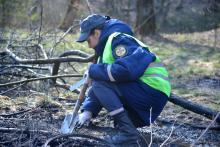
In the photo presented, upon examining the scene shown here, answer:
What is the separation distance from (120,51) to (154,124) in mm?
1441

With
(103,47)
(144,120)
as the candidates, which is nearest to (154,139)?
(144,120)

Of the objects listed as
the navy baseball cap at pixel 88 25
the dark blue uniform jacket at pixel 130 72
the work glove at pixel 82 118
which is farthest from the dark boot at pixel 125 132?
the navy baseball cap at pixel 88 25

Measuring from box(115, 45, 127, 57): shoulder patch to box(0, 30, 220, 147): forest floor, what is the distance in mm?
782


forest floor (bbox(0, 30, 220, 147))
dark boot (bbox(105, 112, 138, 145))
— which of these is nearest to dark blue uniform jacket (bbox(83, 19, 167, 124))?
dark boot (bbox(105, 112, 138, 145))

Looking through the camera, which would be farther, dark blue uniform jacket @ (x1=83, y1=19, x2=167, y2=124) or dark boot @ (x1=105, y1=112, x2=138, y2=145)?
Answer: dark boot @ (x1=105, y1=112, x2=138, y2=145)

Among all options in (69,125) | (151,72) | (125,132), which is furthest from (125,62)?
(69,125)

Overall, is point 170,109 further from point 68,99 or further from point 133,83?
point 133,83

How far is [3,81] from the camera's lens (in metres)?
6.88

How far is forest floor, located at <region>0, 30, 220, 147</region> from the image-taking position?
4473 mm

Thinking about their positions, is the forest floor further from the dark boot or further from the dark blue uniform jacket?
the dark blue uniform jacket

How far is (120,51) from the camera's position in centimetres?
448

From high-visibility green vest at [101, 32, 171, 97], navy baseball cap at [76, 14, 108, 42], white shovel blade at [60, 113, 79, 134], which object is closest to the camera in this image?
high-visibility green vest at [101, 32, 171, 97]

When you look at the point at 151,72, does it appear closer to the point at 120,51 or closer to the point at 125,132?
the point at 120,51

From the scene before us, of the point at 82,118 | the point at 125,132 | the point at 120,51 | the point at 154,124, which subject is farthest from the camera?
the point at 154,124
